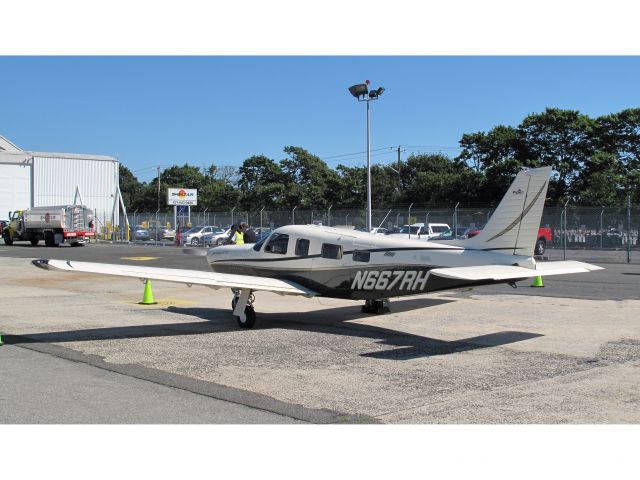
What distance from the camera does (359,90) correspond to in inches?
1305

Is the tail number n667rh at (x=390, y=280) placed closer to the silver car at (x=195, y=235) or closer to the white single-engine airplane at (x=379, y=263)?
the white single-engine airplane at (x=379, y=263)

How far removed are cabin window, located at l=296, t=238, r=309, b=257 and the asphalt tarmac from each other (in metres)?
1.45

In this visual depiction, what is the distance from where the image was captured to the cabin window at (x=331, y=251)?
13.5 metres

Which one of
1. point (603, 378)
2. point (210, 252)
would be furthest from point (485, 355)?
point (210, 252)

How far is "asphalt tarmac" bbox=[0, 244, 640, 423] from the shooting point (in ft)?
24.0

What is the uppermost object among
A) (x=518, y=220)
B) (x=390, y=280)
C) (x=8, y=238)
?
(x=518, y=220)

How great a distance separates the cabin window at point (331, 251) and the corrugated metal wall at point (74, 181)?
6022 centimetres

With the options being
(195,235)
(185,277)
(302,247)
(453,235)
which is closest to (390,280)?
(302,247)

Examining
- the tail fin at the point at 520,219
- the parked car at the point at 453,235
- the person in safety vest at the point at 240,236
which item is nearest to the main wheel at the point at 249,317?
the tail fin at the point at 520,219

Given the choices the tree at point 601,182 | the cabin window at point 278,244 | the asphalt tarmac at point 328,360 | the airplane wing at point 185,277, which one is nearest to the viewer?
the asphalt tarmac at point 328,360

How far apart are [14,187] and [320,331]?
A: 65396 millimetres

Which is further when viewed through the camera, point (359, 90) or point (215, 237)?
point (215, 237)

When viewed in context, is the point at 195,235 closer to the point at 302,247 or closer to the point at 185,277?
the point at 302,247

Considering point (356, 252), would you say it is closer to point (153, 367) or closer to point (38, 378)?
point (153, 367)
